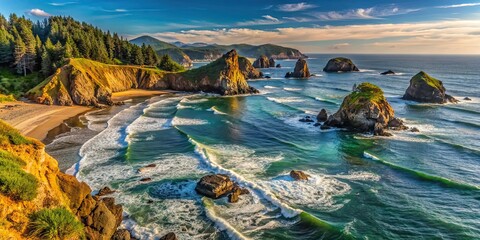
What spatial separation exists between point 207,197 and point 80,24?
134 meters

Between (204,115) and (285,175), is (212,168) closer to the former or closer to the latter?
(285,175)

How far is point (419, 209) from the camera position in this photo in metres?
25.4

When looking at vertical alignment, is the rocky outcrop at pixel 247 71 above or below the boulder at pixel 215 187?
above

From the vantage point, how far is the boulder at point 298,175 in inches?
1193

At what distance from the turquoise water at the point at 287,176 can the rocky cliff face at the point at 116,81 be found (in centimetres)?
1267

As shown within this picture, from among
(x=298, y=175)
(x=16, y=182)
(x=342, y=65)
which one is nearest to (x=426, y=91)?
(x=298, y=175)

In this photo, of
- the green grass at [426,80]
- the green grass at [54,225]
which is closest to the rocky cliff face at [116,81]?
the green grass at [426,80]

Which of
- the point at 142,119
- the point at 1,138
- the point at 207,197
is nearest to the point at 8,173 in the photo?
the point at 1,138

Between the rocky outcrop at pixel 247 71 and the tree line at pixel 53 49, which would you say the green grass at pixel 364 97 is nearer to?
the tree line at pixel 53 49

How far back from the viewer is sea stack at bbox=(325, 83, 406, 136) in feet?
163

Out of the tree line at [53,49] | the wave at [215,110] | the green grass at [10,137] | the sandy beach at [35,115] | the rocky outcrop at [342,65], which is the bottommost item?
the wave at [215,110]

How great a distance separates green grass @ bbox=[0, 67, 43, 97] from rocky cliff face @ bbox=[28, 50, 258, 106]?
6.49 meters

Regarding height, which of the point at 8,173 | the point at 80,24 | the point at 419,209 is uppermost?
the point at 80,24

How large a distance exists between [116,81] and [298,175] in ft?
238
